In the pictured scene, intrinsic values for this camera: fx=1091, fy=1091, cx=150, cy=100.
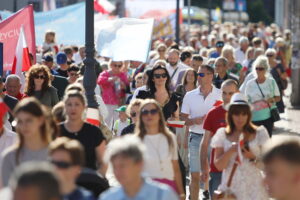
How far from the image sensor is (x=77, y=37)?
858 inches

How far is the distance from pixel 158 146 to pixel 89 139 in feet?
1.80

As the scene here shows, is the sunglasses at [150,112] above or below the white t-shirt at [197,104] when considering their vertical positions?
above

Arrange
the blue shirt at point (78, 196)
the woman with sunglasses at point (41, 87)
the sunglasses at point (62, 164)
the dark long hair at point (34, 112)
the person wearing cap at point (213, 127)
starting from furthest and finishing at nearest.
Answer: the woman with sunglasses at point (41, 87)
the person wearing cap at point (213, 127)
the dark long hair at point (34, 112)
the sunglasses at point (62, 164)
the blue shirt at point (78, 196)

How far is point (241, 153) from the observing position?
8.70 m

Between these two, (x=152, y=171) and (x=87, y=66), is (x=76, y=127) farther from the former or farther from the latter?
(x=87, y=66)

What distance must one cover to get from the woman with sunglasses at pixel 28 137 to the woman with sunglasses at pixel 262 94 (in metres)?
6.87

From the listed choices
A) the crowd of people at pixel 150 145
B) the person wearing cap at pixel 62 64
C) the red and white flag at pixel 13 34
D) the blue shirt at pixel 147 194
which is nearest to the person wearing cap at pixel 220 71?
the crowd of people at pixel 150 145

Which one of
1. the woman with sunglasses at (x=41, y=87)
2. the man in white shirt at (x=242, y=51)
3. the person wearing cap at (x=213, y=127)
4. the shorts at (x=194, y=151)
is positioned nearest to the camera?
the person wearing cap at (x=213, y=127)

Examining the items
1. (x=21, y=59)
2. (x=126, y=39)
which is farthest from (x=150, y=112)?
(x=126, y=39)

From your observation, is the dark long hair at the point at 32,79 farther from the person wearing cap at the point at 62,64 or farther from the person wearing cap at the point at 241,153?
the person wearing cap at the point at 62,64

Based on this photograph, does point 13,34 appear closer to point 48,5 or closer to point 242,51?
point 242,51

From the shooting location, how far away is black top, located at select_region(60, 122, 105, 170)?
334 inches

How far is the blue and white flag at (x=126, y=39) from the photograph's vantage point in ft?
57.0

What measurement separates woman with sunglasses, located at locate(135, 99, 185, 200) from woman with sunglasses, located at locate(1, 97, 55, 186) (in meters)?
1.00
